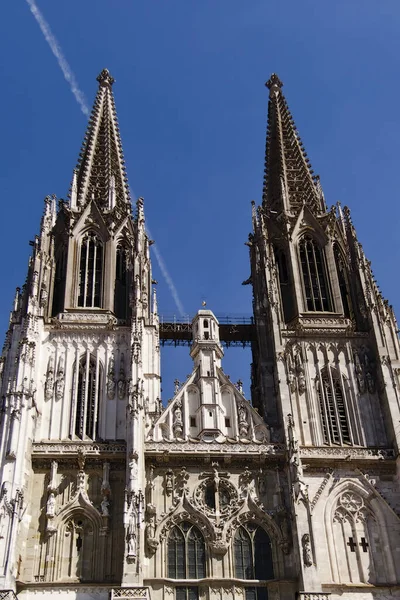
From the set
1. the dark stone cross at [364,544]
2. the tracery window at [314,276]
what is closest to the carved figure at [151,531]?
the dark stone cross at [364,544]

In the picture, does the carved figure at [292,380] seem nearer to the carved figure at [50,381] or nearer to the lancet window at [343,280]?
the lancet window at [343,280]

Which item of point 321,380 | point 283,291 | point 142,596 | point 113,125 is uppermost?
point 113,125

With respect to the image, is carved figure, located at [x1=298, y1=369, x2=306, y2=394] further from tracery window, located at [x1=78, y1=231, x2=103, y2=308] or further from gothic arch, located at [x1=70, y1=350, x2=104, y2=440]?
tracery window, located at [x1=78, y1=231, x2=103, y2=308]

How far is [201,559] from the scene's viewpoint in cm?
3011

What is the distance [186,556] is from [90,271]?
15.0 m

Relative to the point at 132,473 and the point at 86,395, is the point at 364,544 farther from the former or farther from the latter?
the point at 86,395

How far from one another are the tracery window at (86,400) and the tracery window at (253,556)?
7210mm

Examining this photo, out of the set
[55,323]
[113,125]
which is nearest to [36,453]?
[55,323]

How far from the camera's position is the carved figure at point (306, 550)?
29.0m

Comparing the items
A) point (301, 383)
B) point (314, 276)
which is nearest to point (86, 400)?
point (301, 383)

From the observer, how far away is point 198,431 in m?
33.8

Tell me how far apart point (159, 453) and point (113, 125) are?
2377 centimetres

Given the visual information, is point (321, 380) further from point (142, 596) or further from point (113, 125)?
point (113, 125)

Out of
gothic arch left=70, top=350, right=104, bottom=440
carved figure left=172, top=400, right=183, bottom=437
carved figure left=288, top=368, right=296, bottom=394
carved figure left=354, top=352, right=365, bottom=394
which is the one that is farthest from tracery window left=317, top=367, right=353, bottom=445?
gothic arch left=70, top=350, right=104, bottom=440
